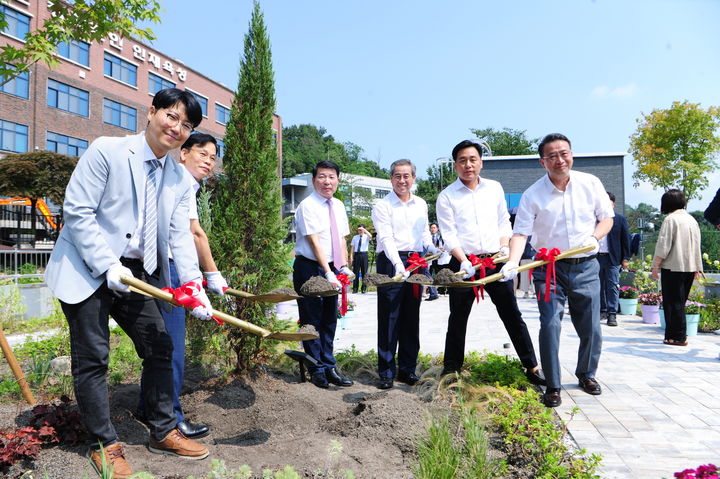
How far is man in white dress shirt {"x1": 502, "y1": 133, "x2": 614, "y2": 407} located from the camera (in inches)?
165

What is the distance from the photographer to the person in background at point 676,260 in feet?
20.5

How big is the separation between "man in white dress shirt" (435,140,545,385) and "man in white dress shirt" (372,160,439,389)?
1.05 ft

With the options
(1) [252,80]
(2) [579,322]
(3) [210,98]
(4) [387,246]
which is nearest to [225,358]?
(4) [387,246]

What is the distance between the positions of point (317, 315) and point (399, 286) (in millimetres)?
804

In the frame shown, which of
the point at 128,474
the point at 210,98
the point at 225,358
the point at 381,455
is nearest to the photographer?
the point at 128,474

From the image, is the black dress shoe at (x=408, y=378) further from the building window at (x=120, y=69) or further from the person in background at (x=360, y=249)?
the building window at (x=120, y=69)

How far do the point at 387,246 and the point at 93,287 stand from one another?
252 cm

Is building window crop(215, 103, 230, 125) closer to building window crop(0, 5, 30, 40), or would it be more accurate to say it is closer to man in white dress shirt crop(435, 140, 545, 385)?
building window crop(0, 5, 30, 40)

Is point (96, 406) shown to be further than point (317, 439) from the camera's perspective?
No

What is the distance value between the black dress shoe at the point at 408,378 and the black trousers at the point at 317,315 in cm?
67

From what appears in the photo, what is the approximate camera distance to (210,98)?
39.3 meters

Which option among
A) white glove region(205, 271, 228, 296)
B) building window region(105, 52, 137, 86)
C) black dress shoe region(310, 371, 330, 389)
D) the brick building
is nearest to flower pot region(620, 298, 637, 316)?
black dress shoe region(310, 371, 330, 389)

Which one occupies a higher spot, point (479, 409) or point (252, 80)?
point (252, 80)

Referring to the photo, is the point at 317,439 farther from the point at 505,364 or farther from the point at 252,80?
the point at 252,80
